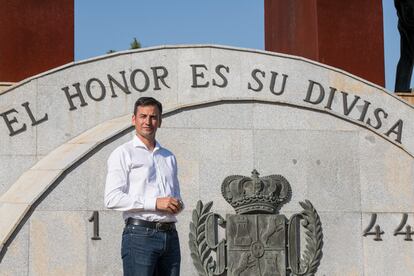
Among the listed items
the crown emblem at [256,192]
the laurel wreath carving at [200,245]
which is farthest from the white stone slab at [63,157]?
the crown emblem at [256,192]

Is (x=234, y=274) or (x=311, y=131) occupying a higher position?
(x=311, y=131)

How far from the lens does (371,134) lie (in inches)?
480

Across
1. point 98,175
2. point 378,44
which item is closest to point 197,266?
point 98,175

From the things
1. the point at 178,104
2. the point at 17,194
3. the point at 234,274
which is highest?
the point at 178,104

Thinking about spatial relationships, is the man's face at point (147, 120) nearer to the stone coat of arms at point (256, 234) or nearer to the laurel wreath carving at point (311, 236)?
the stone coat of arms at point (256, 234)

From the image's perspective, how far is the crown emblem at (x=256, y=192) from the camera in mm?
11539

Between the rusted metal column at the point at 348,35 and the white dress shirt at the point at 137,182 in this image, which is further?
the rusted metal column at the point at 348,35

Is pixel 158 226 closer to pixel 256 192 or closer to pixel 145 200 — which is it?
pixel 145 200

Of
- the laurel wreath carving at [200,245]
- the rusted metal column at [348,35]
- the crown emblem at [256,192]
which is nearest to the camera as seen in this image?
the laurel wreath carving at [200,245]

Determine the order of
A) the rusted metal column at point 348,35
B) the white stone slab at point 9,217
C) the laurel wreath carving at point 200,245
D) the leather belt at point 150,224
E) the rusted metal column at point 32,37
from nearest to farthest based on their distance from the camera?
the leather belt at point 150,224 < the white stone slab at point 9,217 < the laurel wreath carving at point 200,245 < the rusted metal column at point 32,37 < the rusted metal column at point 348,35

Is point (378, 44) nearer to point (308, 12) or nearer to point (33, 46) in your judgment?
point (308, 12)

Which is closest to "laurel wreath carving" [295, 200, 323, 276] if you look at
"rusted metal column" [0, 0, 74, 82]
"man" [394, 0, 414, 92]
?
"rusted metal column" [0, 0, 74, 82]

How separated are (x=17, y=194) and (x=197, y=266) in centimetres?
197

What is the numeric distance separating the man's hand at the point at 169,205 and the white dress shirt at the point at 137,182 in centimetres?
5
